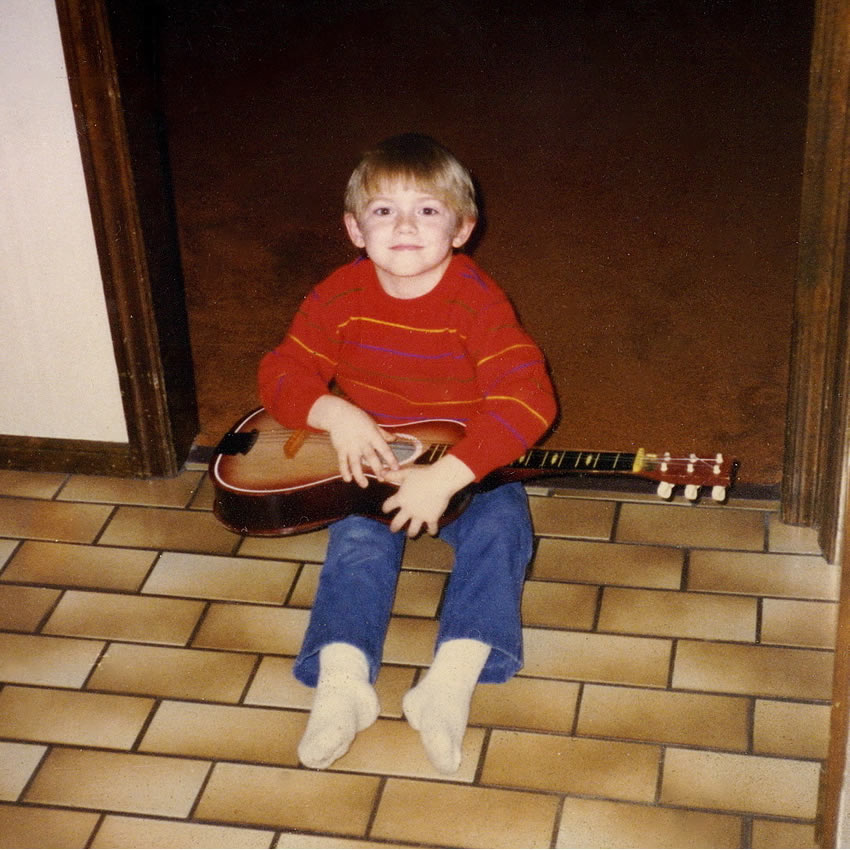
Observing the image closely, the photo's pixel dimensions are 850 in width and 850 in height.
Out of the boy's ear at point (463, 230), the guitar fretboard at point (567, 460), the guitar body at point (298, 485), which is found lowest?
the guitar body at point (298, 485)

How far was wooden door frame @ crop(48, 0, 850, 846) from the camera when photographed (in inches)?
76.6

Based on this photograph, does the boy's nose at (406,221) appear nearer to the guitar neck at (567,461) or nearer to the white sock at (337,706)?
the guitar neck at (567,461)

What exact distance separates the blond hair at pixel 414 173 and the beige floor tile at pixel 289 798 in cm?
89

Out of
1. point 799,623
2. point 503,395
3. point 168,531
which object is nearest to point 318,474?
point 503,395

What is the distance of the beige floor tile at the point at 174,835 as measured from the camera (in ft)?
5.54

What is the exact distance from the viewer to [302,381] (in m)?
2.02

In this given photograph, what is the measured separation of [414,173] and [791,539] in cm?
103

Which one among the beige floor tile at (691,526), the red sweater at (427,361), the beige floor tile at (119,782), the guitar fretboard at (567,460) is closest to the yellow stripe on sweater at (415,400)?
the red sweater at (427,361)

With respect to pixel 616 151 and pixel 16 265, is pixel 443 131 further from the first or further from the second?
pixel 16 265

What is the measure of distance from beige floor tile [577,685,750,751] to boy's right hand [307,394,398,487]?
51cm

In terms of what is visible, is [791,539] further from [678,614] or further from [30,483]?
[30,483]

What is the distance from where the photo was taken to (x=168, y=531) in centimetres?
236

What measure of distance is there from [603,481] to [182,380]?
917 millimetres

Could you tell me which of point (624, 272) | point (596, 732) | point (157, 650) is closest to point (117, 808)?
point (157, 650)
